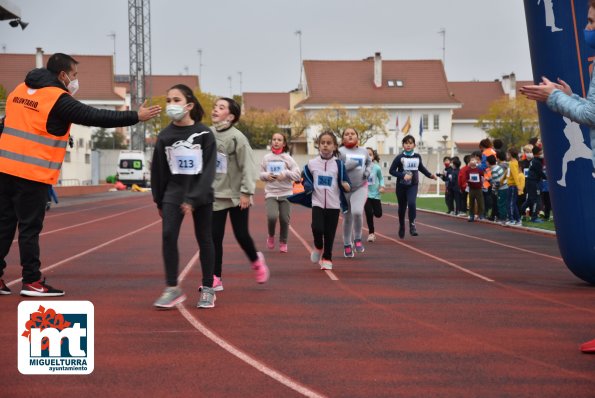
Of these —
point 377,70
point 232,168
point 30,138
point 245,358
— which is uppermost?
point 377,70

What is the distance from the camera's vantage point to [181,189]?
8.63 meters

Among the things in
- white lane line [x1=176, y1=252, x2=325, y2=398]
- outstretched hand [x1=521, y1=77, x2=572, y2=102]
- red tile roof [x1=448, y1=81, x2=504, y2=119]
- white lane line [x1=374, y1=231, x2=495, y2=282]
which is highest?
red tile roof [x1=448, y1=81, x2=504, y2=119]

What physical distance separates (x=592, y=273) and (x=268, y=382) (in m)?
5.49

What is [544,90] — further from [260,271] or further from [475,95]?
[475,95]

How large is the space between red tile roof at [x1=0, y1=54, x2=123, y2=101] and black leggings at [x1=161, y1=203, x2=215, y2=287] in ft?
291

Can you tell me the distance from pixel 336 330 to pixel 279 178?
5.88m

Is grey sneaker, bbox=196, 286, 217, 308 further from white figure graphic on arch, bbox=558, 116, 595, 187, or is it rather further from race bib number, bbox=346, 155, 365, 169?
race bib number, bbox=346, 155, 365, 169

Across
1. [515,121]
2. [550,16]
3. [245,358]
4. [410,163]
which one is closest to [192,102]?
[245,358]

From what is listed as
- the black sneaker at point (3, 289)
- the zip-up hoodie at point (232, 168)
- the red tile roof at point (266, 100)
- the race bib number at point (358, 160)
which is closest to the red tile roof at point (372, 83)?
the red tile roof at point (266, 100)

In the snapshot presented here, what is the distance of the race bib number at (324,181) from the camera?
12.6 metres

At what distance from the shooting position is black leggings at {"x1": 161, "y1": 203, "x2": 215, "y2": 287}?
8.57 meters

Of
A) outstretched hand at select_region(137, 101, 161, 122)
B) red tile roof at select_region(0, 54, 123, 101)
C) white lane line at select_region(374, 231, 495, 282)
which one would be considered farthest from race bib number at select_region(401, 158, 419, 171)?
red tile roof at select_region(0, 54, 123, 101)

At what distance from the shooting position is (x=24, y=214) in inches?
360

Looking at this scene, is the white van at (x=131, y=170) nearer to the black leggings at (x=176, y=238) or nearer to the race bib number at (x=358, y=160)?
the race bib number at (x=358, y=160)
